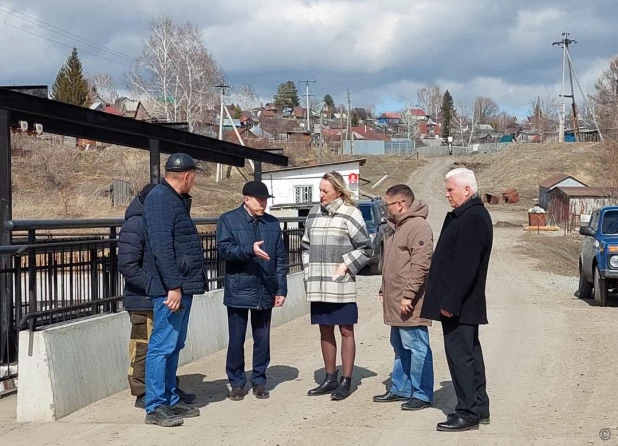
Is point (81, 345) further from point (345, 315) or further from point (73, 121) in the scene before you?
point (73, 121)

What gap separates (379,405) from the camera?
732 cm

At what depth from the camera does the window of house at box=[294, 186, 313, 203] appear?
4459 cm

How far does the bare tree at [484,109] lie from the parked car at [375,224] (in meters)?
136

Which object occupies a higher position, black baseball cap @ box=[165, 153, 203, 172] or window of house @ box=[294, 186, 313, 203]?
window of house @ box=[294, 186, 313, 203]

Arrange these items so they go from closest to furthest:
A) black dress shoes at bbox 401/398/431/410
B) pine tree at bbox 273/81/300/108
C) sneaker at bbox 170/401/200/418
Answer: sneaker at bbox 170/401/200/418 < black dress shoes at bbox 401/398/431/410 < pine tree at bbox 273/81/300/108

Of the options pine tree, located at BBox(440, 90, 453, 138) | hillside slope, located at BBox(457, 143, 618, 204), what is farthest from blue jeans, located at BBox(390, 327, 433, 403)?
pine tree, located at BBox(440, 90, 453, 138)

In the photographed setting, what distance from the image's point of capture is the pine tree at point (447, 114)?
14875cm

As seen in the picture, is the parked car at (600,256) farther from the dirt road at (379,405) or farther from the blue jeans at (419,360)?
the blue jeans at (419,360)

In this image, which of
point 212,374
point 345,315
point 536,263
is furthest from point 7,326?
point 536,263

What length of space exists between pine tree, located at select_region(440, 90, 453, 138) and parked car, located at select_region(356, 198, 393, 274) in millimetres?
125027

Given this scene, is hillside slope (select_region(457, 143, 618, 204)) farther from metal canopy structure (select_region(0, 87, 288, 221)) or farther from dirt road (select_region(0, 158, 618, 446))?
dirt road (select_region(0, 158, 618, 446))

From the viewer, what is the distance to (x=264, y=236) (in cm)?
764

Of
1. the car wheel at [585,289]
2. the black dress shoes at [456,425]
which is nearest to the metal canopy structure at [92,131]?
the black dress shoes at [456,425]

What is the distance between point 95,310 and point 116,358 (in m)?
0.58
